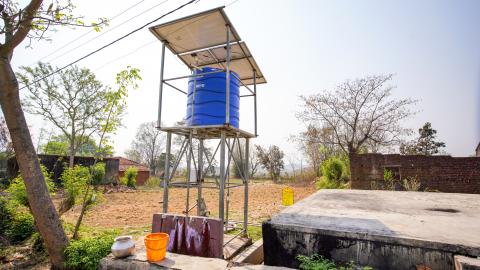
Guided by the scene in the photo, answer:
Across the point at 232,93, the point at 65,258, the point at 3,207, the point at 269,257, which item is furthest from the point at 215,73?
the point at 3,207

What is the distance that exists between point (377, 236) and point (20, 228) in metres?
8.32

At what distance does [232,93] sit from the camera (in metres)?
5.43

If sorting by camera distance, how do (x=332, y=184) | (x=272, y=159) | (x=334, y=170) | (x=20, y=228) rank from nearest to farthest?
(x=20, y=228), (x=332, y=184), (x=334, y=170), (x=272, y=159)

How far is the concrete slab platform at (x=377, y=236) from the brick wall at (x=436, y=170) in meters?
8.83

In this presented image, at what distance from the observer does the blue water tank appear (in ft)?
16.8

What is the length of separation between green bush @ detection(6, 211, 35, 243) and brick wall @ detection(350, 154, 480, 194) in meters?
13.7

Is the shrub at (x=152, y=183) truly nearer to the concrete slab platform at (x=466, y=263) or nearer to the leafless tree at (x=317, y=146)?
the leafless tree at (x=317, y=146)

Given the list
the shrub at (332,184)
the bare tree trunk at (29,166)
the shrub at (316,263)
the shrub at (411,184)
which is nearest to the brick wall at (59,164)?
the bare tree trunk at (29,166)

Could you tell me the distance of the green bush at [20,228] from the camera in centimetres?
628

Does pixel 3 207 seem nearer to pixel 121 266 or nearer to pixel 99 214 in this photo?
pixel 99 214

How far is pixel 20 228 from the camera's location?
6.46 m

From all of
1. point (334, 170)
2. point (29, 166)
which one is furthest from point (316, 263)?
point (334, 170)

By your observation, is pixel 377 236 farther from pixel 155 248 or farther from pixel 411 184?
pixel 411 184

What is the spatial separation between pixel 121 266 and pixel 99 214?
26.1 feet
